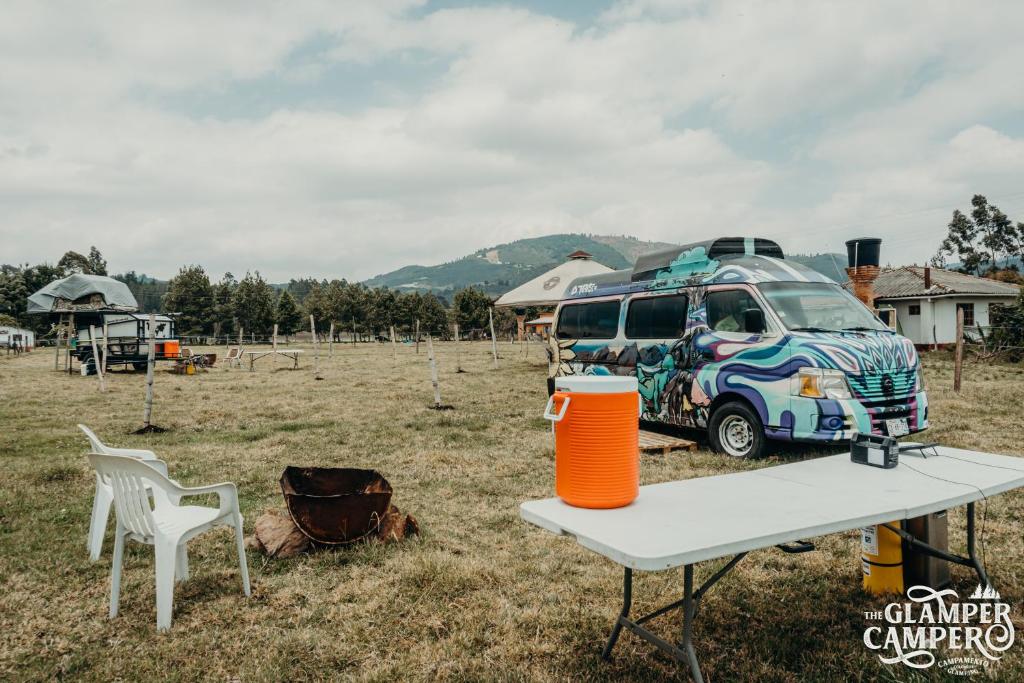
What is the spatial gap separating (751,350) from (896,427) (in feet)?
5.39

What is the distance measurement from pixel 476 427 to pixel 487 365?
14216mm

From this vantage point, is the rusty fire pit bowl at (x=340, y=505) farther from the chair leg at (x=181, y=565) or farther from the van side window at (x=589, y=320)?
the van side window at (x=589, y=320)

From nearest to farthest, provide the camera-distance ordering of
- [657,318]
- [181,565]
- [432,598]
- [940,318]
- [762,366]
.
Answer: [432,598] → [181,565] → [762,366] → [657,318] → [940,318]

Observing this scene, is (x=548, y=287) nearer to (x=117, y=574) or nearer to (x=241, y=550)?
(x=241, y=550)

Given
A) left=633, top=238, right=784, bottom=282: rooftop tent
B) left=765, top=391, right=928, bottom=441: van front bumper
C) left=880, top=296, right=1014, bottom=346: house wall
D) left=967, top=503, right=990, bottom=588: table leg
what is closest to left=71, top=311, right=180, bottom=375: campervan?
left=633, top=238, right=784, bottom=282: rooftop tent

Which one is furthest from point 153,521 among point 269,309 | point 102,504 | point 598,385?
point 269,309

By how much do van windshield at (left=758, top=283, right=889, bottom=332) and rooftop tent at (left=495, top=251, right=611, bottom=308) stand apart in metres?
11.0

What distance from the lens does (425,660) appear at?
10.4 feet

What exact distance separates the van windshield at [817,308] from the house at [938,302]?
24617 millimetres

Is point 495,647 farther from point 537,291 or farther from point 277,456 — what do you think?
point 537,291

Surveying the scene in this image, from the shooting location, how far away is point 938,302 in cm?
2844

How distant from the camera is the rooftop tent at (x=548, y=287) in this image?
744 inches

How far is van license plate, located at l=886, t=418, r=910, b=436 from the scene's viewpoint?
255 inches

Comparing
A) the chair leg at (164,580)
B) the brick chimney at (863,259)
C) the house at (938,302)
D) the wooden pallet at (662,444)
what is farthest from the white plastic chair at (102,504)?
the house at (938,302)
